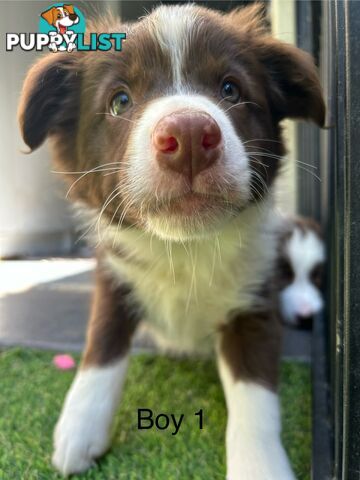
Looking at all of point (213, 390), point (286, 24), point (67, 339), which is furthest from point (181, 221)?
point (67, 339)

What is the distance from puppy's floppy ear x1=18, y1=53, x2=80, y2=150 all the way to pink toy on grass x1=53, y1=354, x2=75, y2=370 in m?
0.59

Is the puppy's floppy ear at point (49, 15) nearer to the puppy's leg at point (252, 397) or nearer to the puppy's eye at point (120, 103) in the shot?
the puppy's eye at point (120, 103)

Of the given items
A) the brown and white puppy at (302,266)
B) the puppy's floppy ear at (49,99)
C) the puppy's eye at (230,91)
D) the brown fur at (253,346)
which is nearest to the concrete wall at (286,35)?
the puppy's eye at (230,91)

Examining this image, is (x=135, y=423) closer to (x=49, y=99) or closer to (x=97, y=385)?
(x=97, y=385)

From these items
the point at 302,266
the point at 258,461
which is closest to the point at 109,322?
the point at 258,461

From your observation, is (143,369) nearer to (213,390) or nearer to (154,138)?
(213,390)

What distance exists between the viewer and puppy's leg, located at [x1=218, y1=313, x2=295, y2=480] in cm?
98

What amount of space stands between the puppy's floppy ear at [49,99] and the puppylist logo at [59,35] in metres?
0.05

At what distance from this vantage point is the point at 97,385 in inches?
45.8

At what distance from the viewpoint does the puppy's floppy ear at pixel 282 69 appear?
3.47ft

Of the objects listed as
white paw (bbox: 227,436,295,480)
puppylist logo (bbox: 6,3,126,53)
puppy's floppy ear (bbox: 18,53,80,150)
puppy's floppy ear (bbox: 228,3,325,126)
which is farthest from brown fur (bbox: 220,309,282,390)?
puppylist logo (bbox: 6,3,126,53)

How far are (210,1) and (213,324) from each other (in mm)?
732

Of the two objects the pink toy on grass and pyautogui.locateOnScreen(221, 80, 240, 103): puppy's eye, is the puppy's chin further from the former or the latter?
the pink toy on grass

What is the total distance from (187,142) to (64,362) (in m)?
0.80
